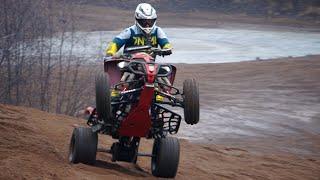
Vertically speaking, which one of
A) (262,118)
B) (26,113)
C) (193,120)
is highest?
(193,120)

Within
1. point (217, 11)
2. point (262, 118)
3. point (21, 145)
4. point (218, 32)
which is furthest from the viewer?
point (217, 11)

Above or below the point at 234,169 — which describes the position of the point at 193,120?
above

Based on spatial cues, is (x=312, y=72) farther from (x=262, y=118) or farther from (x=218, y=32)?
(x=218, y=32)

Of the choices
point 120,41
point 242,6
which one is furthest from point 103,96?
point 242,6

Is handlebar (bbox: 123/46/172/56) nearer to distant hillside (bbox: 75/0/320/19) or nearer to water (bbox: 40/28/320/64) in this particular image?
water (bbox: 40/28/320/64)

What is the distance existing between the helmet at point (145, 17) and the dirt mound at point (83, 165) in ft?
6.71

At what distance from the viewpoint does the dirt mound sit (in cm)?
814

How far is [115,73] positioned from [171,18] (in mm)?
40211

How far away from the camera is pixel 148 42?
9.52 meters

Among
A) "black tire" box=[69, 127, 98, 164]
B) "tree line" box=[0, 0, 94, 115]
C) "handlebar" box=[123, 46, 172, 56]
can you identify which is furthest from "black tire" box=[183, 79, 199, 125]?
"tree line" box=[0, 0, 94, 115]

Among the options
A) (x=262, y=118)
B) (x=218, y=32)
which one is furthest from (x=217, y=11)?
(x=262, y=118)

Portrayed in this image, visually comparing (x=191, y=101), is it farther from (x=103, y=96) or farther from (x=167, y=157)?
(x=103, y=96)

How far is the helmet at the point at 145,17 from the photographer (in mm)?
9219

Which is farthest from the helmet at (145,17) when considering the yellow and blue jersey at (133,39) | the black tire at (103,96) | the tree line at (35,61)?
the tree line at (35,61)
